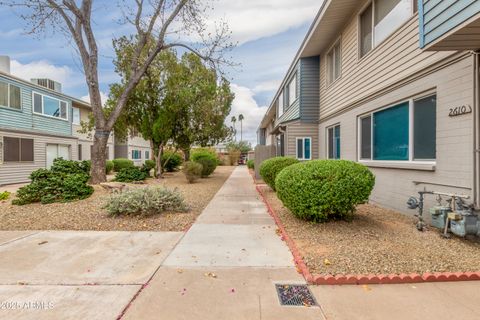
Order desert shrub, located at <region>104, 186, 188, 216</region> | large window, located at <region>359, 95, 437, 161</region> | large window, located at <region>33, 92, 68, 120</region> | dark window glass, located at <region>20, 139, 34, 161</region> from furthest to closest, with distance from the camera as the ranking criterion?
1. large window, located at <region>33, 92, 68, 120</region>
2. dark window glass, located at <region>20, 139, 34, 161</region>
3. desert shrub, located at <region>104, 186, 188, 216</region>
4. large window, located at <region>359, 95, 437, 161</region>

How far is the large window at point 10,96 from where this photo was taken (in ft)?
46.4

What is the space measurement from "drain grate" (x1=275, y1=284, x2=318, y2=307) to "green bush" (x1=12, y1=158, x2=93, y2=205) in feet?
25.0

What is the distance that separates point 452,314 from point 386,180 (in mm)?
4847

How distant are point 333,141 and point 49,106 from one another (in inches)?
654

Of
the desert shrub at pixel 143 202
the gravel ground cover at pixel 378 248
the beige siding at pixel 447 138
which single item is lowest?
the gravel ground cover at pixel 378 248

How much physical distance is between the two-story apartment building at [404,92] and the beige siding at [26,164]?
1524 centimetres

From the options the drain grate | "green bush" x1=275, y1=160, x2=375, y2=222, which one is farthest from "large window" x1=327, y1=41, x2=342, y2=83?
the drain grate

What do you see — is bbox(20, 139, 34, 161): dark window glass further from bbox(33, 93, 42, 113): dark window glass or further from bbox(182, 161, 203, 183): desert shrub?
bbox(182, 161, 203, 183): desert shrub

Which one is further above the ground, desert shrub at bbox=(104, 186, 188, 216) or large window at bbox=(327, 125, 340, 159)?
large window at bbox=(327, 125, 340, 159)

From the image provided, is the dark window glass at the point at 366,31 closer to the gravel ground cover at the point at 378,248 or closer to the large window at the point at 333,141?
the large window at the point at 333,141

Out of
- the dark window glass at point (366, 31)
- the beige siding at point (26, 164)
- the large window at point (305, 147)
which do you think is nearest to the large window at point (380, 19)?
the dark window glass at point (366, 31)

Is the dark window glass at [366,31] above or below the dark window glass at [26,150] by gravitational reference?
above

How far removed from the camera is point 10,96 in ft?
47.9

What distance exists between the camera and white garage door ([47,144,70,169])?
57.7ft
